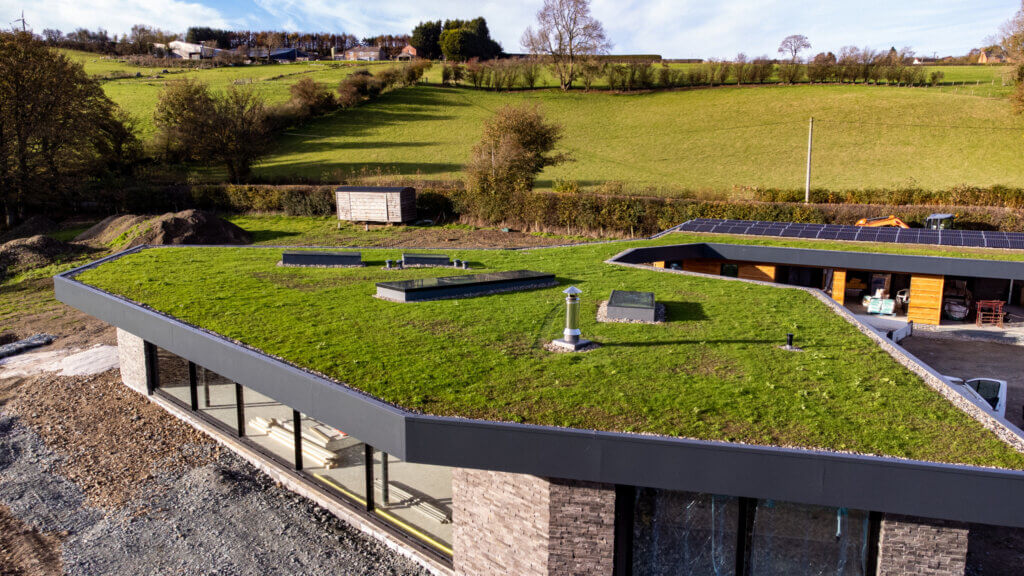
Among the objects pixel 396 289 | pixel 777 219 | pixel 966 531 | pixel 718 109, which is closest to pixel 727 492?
pixel 966 531

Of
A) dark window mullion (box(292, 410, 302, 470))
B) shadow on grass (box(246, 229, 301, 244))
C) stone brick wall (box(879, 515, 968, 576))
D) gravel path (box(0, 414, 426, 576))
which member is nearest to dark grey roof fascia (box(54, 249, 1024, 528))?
stone brick wall (box(879, 515, 968, 576))

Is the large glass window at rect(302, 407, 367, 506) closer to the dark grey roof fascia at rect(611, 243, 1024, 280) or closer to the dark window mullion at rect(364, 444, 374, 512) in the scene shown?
the dark window mullion at rect(364, 444, 374, 512)

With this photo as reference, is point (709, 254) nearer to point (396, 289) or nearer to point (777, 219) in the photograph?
point (777, 219)

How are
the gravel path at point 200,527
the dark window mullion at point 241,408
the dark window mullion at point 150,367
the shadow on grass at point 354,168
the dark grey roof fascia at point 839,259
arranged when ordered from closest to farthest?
1. the gravel path at point 200,527
2. the dark window mullion at point 241,408
3. the dark window mullion at point 150,367
4. the dark grey roof fascia at point 839,259
5. the shadow on grass at point 354,168

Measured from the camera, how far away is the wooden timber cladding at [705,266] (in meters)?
20.8

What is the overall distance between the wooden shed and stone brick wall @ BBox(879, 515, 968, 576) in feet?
94.5

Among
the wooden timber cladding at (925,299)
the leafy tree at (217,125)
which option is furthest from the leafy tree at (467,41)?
the wooden timber cladding at (925,299)

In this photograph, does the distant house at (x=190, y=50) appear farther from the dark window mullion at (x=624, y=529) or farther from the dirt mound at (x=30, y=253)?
the dark window mullion at (x=624, y=529)

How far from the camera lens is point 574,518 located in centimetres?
745

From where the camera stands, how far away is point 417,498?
9.70 m

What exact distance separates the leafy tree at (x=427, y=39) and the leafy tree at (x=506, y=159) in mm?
71402

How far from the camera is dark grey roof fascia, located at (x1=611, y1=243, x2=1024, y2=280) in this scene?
17031 mm

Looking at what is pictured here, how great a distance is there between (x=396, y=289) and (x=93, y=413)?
8.03 m

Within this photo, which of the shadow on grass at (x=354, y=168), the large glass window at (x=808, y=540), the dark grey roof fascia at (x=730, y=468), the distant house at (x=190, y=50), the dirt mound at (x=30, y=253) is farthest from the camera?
the distant house at (x=190, y=50)
